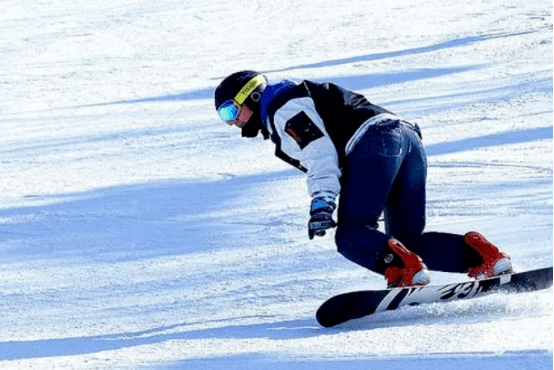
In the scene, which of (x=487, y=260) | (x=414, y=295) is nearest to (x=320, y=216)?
(x=414, y=295)

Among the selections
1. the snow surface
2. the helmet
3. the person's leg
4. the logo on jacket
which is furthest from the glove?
the helmet

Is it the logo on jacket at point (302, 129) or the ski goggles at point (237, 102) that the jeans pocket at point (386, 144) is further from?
the ski goggles at point (237, 102)

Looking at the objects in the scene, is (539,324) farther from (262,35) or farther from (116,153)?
(262,35)

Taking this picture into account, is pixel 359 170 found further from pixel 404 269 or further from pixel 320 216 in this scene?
pixel 404 269

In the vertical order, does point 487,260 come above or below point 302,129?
below

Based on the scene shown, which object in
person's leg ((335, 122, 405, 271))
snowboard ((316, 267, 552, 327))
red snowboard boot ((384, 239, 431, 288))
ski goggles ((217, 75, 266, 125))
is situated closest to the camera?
snowboard ((316, 267, 552, 327))

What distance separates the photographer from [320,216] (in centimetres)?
495

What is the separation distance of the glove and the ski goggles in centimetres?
59

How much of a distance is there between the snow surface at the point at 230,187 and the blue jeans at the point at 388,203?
308 millimetres

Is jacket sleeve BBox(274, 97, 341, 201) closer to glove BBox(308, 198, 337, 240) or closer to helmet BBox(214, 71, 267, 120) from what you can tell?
glove BBox(308, 198, 337, 240)

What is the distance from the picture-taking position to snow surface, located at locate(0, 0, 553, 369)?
→ 4504 millimetres

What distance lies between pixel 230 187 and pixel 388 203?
114 inches

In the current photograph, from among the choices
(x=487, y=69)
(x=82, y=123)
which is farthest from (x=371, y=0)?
(x=82, y=123)

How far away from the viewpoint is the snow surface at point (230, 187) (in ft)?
14.8
